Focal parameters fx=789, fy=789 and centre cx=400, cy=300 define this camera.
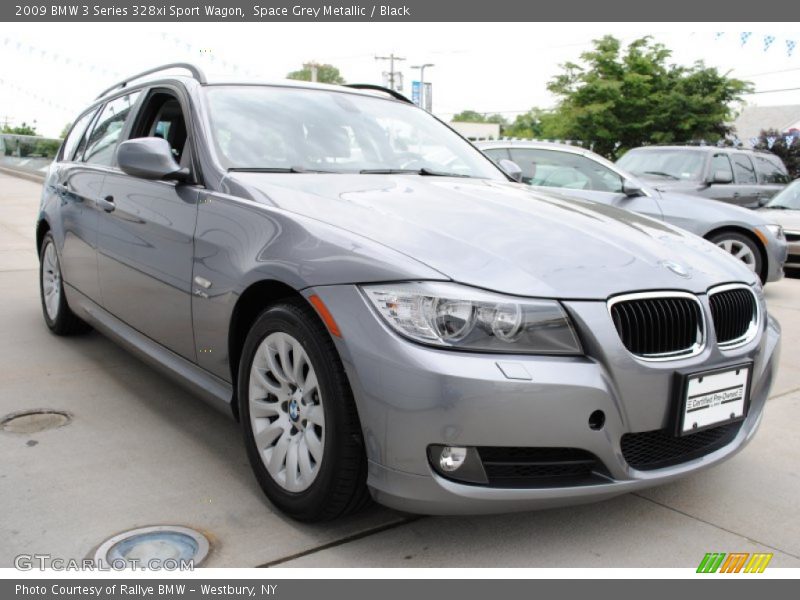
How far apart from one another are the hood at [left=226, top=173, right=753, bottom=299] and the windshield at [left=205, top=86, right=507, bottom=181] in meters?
0.19

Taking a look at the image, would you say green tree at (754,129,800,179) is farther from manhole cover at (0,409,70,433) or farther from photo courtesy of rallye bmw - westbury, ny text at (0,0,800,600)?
manhole cover at (0,409,70,433)

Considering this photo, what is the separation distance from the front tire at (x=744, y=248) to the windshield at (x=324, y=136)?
4486 mm

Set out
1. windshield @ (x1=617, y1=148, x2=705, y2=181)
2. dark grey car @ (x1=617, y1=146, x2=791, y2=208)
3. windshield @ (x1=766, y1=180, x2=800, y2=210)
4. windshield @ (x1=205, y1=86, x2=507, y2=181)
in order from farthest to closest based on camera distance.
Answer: windshield @ (x1=617, y1=148, x2=705, y2=181)
dark grey car @ (x1=617, y1=146, x2=791, y2=208)
windshield @ (x1=766, y1=180, x2=800, y2=210)
windshield @ (x1=205, y1=86, x2=507, y2=181)

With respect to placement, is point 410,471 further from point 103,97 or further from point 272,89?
point 103,97

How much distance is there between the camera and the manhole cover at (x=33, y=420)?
359 centimetres

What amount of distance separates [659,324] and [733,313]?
18.4 inches

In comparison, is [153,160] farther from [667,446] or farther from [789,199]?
[789,199]

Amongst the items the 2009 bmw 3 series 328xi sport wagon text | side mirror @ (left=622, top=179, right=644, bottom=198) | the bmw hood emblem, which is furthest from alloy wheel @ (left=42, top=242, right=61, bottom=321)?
side mirror @ (left=622, top=179, right=644, bottom=198)

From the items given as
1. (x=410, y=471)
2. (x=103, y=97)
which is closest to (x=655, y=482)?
(x=410, y=471)

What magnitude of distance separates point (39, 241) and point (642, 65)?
95.6 ft

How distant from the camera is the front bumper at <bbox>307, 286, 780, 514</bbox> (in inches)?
87.0

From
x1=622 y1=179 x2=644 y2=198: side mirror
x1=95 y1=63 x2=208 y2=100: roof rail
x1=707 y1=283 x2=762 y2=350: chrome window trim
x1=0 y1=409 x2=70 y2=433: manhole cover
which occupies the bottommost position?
x1=0 y1=409 x2=70 y2=433: manhole cover

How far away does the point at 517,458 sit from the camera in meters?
2.34

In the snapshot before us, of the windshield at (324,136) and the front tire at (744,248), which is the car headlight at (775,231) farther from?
the windshield at (324,136)
